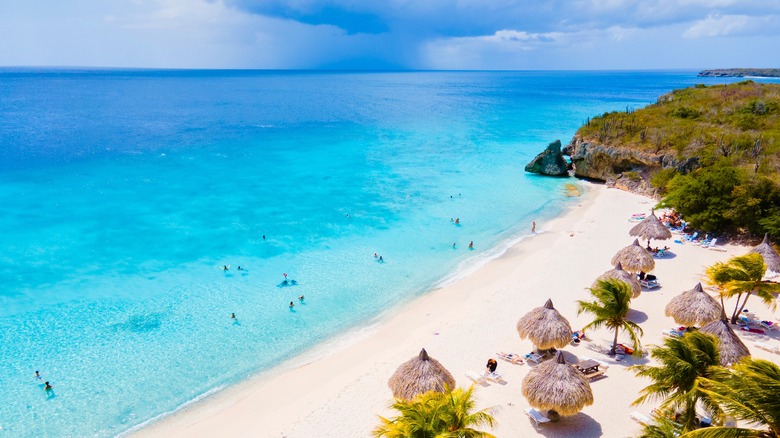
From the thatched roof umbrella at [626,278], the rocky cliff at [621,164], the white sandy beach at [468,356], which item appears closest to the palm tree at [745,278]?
the white sandy beach at [468,356]

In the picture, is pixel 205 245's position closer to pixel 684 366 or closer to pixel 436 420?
pixel 436 420

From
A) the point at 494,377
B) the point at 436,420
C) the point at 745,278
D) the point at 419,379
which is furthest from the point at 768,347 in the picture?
the point at 436,420

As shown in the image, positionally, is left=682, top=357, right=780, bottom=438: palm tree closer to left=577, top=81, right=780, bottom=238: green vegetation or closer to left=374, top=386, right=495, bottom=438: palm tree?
left=374, top=386, right=495, bottom=438: palm tree

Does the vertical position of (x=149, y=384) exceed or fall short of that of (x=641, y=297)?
it falls short

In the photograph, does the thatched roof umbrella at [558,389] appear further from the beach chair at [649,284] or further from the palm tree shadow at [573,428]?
the beach chair at [649,284]

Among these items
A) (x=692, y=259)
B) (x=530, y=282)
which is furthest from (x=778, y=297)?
(x=530, y=282)

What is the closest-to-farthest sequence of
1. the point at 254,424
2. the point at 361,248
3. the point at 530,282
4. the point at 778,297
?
the point at 254,424 < the point at 778,297 < the point at 530,282 < the point at 361,248

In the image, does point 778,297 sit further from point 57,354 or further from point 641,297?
point 57,354
